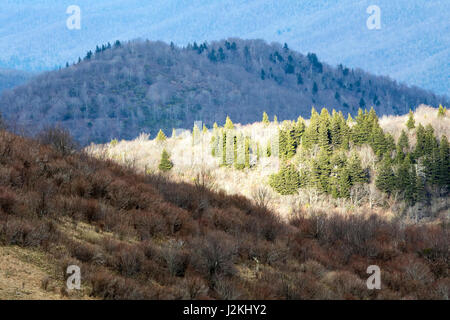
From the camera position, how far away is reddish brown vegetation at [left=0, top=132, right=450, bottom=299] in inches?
298

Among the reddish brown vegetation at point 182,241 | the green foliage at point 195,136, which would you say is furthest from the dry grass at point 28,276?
the green foliage at point 195,136

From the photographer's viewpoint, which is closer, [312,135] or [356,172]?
[356,172]

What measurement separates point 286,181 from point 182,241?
8083 centimetres

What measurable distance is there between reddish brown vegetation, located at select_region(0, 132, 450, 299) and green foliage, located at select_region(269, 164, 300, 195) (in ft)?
245

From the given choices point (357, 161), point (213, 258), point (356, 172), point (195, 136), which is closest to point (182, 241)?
point (213, 258)

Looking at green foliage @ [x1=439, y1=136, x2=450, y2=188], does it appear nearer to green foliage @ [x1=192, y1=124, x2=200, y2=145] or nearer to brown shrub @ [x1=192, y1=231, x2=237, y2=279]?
green foliage @ [x1=192, y1=124, x2=200, y2=145]

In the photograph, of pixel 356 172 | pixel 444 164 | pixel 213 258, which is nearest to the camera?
pixel 213 258

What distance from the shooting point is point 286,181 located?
89.1 meters

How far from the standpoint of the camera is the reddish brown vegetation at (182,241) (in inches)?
298

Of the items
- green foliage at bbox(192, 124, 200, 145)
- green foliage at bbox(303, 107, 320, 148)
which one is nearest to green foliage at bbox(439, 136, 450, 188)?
green foliage at bbox(303, 107, 320, 148)

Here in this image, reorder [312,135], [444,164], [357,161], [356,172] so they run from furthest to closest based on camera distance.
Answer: [312,135] → [357,161] → [356,172] → [444,164]

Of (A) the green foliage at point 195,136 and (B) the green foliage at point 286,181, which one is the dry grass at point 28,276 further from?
(A) the green foliage at point 195,136

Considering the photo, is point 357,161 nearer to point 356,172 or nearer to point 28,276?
point 356,172
